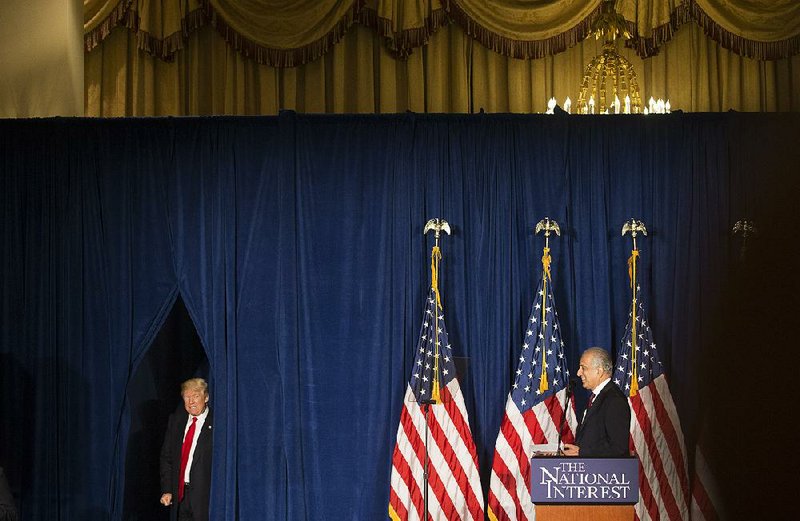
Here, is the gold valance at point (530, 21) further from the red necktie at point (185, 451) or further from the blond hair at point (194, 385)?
the red necktie at point (185, 451)

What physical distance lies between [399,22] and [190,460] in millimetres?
4009

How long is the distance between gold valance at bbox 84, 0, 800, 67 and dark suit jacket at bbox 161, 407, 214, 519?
129 inches

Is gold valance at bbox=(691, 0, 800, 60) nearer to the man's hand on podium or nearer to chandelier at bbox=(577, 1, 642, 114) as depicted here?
chandelier at bbox=(577, 1, 642, 114)

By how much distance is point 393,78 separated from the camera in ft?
29.4

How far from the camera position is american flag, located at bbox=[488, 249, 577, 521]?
673 centimetres

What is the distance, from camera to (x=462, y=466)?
6762 millimetres

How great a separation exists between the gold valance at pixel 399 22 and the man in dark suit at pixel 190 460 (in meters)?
3.18

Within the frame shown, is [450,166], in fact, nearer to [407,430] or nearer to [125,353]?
[407,430]

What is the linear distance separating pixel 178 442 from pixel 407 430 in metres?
1.64

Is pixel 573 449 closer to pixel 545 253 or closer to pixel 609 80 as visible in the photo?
pixel 545 253

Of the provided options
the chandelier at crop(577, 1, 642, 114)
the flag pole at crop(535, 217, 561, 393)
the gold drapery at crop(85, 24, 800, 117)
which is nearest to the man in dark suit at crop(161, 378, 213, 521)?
the flag pole at crop(535, 217, 561, 393)

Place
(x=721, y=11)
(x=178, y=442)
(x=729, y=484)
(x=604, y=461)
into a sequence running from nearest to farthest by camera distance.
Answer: (x=729, y=484) < (x=604, y=461) < (x=178, y=442) < (x=721, y=11)

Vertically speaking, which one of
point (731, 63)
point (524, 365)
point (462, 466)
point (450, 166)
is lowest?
point (462, 466)

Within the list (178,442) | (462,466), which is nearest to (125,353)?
(178,442)
